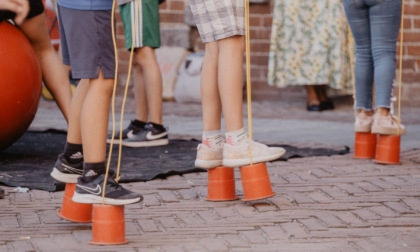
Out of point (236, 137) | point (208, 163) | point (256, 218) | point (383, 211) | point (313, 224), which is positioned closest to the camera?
point (313, 224)

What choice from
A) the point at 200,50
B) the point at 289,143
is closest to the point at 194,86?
the point at 200,50

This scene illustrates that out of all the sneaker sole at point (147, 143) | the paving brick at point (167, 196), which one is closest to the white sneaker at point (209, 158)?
the paving brick at point (167, 196)

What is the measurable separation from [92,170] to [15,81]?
1.94 meters

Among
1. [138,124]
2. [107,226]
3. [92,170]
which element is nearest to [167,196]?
[92,170]

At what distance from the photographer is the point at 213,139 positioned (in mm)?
4270

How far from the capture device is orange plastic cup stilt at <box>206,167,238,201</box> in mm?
4215

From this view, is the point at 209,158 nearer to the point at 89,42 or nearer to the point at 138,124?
the point at 89,42

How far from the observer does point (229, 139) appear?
4098mm

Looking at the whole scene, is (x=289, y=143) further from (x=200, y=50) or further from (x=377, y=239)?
(x=200, y=50)

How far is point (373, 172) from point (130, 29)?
2.27 metres

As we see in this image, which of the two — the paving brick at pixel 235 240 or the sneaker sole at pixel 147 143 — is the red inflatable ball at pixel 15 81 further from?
the paving brick at pixel 235 240

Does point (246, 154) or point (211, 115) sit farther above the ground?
point (211, 115)

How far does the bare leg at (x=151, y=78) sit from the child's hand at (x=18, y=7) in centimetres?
127

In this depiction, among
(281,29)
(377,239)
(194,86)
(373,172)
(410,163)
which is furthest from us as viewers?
(194,86)
